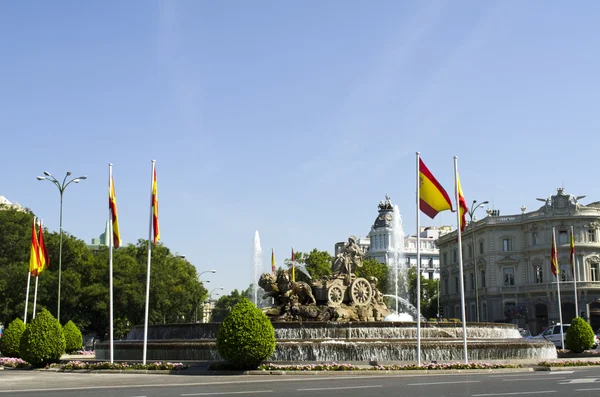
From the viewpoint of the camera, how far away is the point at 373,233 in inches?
5472

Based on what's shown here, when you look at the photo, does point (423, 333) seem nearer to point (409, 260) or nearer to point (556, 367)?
point (556, 367)

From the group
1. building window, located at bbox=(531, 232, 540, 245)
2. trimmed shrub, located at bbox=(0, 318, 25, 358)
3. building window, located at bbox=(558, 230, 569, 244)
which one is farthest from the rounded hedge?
building window, located at bbox=(531, 232, 540, 245)

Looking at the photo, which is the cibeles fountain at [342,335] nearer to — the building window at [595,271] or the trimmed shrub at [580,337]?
the trimmed shrub at [580,337]

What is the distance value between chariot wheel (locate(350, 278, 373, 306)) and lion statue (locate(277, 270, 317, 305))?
1709mm

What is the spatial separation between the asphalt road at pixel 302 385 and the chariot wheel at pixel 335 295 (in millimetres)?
10317

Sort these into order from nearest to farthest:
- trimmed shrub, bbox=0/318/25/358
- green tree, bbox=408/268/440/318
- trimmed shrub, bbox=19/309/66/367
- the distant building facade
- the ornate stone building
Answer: trimmed shrub, bbox=19/309/66/367 → trimmed shrub, bbox=0/318/25/358 → the ornate stone building → green tree, bbox=408/268/440/318 → the distant building facade

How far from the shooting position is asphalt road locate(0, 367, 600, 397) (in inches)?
583

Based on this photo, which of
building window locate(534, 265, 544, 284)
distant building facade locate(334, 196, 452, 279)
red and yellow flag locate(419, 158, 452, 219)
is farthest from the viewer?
distant building facade locate(334, 196, 452, 279)

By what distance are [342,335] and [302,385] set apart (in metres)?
8.52

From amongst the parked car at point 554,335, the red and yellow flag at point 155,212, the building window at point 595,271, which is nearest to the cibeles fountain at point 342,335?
the red and yellow flag at point 155,212

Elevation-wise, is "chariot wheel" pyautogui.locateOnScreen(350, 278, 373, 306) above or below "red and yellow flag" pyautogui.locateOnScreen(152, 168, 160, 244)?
below

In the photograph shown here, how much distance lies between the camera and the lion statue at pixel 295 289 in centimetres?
3106

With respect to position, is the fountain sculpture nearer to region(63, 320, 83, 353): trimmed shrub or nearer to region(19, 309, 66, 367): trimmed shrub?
region(19, 309, 66, 367): trimmed shrub

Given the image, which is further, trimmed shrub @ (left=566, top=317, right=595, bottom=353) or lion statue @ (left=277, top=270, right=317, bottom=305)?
trimmed shrub @ (left=566, top=317, right=595, bottom=353)
